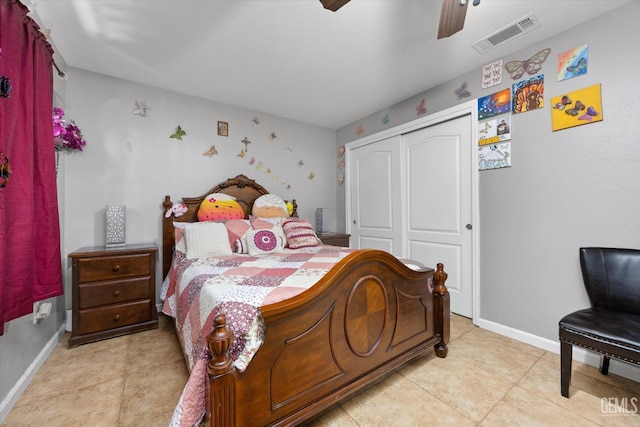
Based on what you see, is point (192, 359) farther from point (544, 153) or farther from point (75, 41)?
point (544, 153)

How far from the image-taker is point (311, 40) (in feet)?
6.57

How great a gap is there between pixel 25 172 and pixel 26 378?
4.06 feet

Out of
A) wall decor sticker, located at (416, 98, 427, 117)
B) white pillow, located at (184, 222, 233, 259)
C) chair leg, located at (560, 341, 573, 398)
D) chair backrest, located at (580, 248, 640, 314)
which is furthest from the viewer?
wall decor sticker, located at (416, 98, 427, 117)

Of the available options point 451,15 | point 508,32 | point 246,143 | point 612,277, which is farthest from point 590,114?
point 246,143

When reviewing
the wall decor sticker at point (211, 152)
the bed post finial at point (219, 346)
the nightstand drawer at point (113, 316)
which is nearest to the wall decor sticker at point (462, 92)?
the wall decor sticker at point (211, 152)

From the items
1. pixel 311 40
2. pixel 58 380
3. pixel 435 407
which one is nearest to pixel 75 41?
pixel 311 40

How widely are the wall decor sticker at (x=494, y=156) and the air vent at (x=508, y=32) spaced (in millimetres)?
785

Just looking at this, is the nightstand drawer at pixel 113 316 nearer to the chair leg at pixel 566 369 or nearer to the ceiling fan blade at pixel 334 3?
the ceiling fan blade at pixel 334 3

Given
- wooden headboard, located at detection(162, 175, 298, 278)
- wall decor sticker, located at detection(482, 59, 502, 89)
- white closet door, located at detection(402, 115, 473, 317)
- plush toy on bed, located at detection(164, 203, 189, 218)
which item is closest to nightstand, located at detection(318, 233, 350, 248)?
wooden headboard, located at detection(162, 175, 298, 278)

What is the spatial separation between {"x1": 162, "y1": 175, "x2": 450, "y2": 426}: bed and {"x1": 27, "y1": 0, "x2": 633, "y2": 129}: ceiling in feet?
5.26

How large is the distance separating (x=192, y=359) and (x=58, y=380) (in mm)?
1177

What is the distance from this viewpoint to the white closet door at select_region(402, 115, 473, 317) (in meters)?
2.56

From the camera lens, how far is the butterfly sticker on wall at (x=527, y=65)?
205 centimetres

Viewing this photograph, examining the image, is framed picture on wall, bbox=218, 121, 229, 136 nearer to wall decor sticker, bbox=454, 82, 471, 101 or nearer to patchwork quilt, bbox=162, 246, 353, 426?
patchwork quilt, bbox=162, 246, 353, 426
